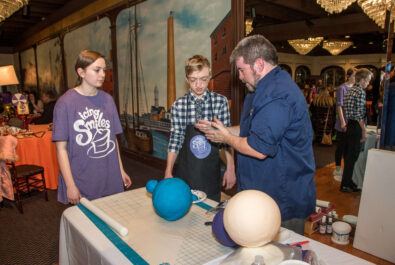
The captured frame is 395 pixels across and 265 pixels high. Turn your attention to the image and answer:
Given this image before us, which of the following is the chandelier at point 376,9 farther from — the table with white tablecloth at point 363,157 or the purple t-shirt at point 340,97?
the table with white tablecloth at point 363,157

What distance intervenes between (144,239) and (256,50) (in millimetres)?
1003

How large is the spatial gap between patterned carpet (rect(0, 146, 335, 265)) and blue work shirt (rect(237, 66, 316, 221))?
4.09 feet

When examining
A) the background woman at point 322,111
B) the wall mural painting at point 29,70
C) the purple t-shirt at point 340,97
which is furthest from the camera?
the wall mural painting at point 29,70

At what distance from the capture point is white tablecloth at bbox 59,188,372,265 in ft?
3.15

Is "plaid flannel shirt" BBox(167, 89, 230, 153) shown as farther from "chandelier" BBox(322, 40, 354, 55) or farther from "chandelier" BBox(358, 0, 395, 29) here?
"chandelier" BBox(358, 0, 395, 29)

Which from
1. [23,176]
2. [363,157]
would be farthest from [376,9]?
[23,176]

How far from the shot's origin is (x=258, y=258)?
78 cm

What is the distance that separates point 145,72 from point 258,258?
486cm

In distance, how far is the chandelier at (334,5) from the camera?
2.50 meters

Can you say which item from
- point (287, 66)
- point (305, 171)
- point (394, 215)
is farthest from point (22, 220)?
point (394, 215)

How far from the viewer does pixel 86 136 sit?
5.92 feet

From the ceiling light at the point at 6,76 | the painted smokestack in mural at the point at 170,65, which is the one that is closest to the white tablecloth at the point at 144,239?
the painted smokestack in mural at the point at 170,65

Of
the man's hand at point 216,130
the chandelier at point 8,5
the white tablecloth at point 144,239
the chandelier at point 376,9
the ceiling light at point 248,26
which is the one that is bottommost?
the white tablecloth at point 144,239

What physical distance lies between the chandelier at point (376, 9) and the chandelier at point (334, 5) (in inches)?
5.4
